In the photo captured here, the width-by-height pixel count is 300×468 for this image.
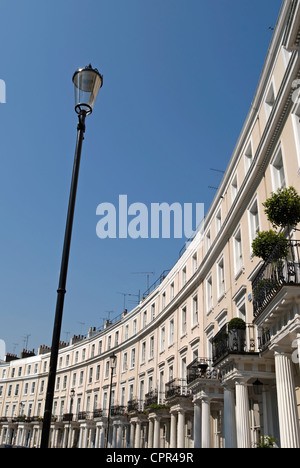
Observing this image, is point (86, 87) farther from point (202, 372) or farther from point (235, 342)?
point (202, 372)

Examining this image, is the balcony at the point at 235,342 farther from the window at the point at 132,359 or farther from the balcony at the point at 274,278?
the window at the point at 132,359

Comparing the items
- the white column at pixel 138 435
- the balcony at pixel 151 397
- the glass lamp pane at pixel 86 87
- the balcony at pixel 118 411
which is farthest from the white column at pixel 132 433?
the glass lamp pane at pixel 86 87

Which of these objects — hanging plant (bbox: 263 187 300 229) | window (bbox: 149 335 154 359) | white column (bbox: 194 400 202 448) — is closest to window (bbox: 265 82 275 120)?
hanging plant (bbox: 263 187 300 229)

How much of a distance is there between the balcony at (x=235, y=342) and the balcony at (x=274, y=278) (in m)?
2.34

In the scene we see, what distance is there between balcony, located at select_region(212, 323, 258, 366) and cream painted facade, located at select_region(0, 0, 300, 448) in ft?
0.18

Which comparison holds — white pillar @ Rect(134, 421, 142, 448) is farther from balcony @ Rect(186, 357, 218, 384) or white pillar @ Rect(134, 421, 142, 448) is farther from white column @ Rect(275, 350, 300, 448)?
white column @ Rect(275, 350, 300, 448)

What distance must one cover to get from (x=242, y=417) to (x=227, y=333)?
10.6ft

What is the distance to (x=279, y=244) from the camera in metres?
10.8

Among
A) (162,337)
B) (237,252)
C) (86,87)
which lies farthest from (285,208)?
(162,337)

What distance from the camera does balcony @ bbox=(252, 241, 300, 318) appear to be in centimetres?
982

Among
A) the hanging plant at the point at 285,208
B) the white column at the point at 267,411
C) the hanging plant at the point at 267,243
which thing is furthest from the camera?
the white column at the point at 267,411

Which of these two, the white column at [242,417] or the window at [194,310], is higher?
the window at [194,310]

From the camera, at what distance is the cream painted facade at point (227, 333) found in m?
12.5

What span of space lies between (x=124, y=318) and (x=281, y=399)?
3586 centimetres
